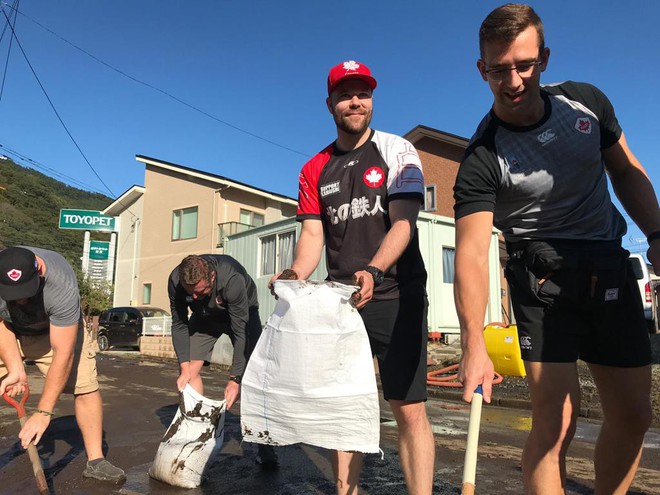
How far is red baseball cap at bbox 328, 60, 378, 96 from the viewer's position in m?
2.67

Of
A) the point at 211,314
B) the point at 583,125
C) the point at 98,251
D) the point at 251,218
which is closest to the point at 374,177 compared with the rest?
the point at 583,125

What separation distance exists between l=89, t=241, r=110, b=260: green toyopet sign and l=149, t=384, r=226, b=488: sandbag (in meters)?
32.7

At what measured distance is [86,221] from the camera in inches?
1300

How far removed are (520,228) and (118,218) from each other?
109 feet

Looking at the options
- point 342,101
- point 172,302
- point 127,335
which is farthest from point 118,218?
point 342,101

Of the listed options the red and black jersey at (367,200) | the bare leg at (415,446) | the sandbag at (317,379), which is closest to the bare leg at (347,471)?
the bare leg at (415,446)

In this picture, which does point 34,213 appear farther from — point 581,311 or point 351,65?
point 581,311

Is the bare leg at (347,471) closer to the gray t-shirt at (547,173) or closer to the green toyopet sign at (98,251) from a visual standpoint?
the gray t-shirt at (547,173)

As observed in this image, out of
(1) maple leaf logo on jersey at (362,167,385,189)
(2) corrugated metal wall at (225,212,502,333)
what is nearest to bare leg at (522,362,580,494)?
(1) maple leaf logo on jersey at (362,167,385,189)

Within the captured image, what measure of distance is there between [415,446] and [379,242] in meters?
0.98

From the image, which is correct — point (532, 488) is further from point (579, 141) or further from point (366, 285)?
point (579, 141)

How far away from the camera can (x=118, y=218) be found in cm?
3238

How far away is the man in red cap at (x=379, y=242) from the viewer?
2484mm

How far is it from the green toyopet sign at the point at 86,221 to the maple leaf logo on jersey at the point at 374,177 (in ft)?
106
